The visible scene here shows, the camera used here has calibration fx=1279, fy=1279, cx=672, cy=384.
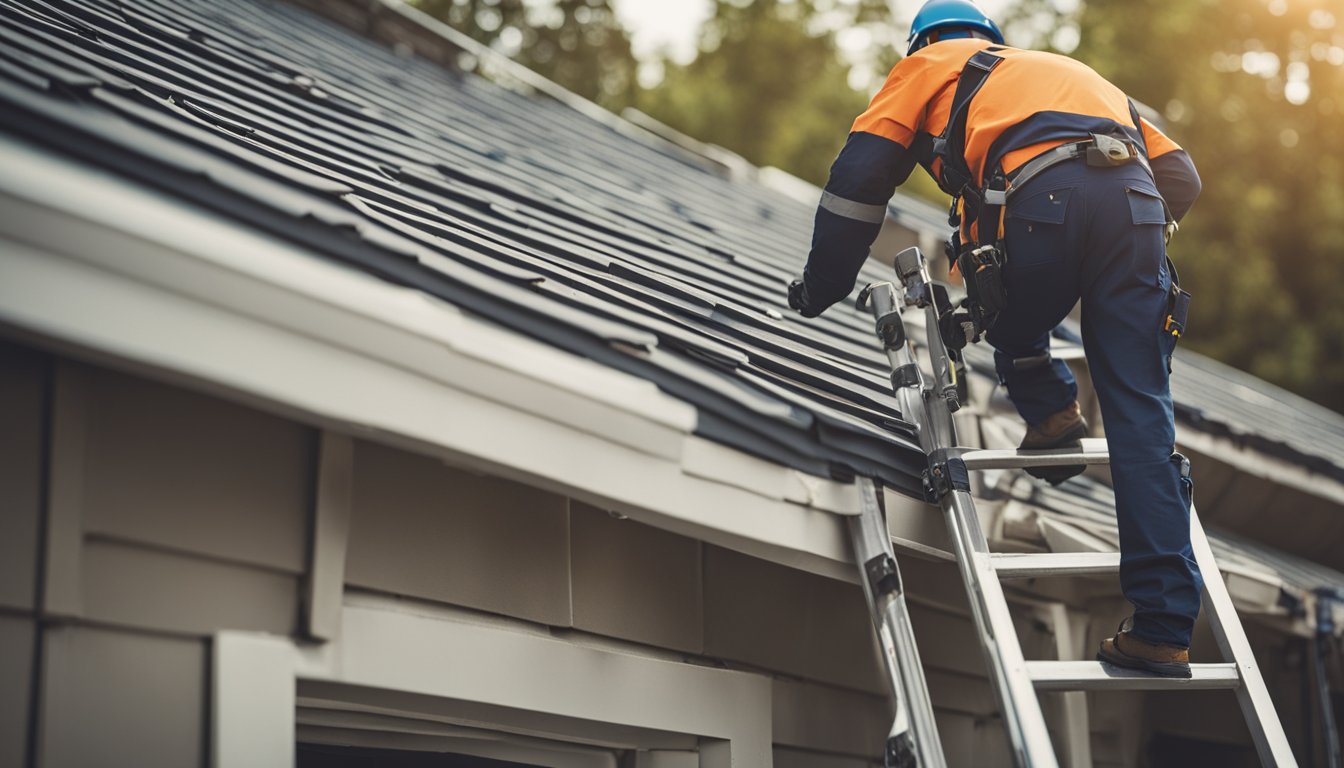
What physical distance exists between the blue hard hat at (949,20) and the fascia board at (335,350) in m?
1.77

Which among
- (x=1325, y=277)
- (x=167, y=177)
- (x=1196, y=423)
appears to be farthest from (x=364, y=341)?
(x=1325, y=277)

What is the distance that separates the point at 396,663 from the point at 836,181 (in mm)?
1857

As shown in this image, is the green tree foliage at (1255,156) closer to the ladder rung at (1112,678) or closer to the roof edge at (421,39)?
the roof edge at (421,39)

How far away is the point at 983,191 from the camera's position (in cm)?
346

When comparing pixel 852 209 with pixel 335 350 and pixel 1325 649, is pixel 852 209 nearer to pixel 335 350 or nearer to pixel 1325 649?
pixel 335 350

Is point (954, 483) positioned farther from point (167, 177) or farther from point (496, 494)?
point (167, 177)

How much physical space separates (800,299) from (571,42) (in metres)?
23.7

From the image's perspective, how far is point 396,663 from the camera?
259 centimetres

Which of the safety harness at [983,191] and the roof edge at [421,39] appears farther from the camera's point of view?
the roof edge at [421,39]

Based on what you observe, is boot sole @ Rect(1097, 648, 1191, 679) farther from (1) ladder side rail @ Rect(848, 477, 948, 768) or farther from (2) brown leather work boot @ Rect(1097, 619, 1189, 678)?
(1) ladder side rail @ Rect(848, 477, 948, 768)

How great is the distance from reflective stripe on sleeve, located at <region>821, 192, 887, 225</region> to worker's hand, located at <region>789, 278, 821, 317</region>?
276 mm

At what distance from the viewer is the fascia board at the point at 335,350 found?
1.87m

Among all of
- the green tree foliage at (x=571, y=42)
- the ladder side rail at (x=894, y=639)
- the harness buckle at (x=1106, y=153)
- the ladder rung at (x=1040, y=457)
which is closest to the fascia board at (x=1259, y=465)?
the ladder rung at (x=1040, y=457)

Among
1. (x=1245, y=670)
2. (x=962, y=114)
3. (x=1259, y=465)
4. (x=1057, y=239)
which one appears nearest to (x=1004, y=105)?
(x=962, y=114)
